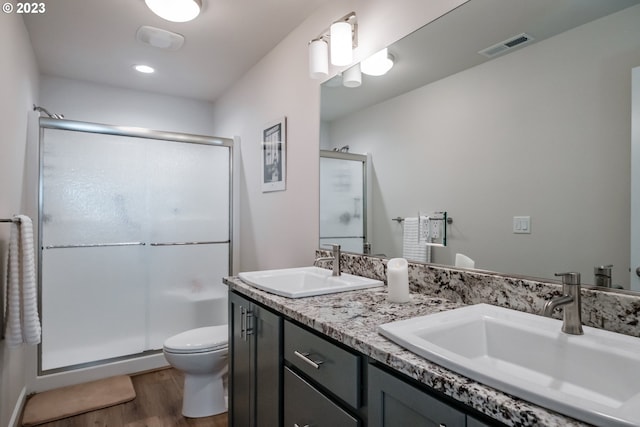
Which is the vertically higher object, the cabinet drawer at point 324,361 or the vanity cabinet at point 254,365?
the cabinet drawer at point 324,361

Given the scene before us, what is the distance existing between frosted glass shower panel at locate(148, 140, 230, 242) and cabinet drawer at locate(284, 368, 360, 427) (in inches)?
79.5

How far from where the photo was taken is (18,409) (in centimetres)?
209

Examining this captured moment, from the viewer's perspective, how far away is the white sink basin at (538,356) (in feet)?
1.82

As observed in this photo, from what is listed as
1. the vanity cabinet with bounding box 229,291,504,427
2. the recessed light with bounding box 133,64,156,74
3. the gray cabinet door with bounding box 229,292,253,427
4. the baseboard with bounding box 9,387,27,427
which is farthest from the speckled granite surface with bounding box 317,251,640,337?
the recessed light with bounding box 133,64,156,74

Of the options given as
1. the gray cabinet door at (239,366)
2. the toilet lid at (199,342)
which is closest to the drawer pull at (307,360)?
the gray cabinet door at (239,366)

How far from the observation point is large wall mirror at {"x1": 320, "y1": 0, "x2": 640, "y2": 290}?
962 mm

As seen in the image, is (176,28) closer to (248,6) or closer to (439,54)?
(248,6)

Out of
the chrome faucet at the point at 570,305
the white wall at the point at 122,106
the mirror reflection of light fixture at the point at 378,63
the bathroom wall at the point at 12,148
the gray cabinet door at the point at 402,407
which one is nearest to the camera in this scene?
the gray cabinet door at the point at 402,407

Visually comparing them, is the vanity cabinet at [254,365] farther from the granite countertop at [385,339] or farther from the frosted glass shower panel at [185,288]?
the frosted glass shower panel at [185,288]

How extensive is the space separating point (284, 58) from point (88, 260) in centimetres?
205

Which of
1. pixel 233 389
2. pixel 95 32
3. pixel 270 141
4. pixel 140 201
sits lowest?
pixel 233 389

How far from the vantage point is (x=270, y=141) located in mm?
2611

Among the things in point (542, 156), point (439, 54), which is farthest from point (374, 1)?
point (542, 156)

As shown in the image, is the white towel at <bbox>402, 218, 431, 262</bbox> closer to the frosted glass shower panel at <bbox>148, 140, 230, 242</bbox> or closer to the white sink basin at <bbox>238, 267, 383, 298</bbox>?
the white sink basin at <bbox>238, 267, 383, 298</bbox>
